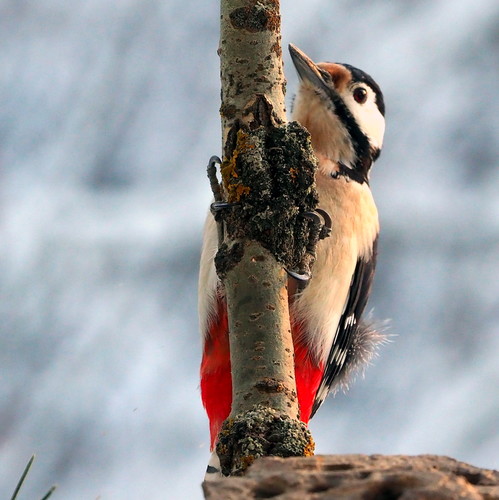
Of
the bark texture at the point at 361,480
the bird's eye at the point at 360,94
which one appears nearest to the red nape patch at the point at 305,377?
the bird's eye at the point at 360,94

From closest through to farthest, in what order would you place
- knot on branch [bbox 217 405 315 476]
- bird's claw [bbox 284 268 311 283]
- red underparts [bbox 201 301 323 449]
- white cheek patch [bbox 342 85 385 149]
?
knot on branch [bbox 217 405 315 476] < bird's claw [bbox 284 268 311 283] < red underparts [bbox 201 301 323 449] < white cheek patch [bbox 342 85 385 149]

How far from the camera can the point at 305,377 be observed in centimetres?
409

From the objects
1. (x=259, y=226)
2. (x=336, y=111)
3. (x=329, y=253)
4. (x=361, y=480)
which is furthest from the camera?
(x=336, y=111)

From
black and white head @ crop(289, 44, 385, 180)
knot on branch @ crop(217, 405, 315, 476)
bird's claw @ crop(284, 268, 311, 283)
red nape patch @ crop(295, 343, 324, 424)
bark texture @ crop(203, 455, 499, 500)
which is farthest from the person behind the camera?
black and white head @ crop(289, 44, 385, 180)

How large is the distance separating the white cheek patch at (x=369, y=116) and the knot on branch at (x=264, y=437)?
97.6 inches

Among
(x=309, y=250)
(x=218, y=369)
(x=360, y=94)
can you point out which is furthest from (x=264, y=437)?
(x=360, y=94)

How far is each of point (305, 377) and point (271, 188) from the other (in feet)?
6.15

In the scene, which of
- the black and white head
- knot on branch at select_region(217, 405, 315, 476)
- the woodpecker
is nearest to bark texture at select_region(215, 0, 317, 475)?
knot on branch at select_region(217, 405, 315, 476)

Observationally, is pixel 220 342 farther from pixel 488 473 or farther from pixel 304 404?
pixel 488 473

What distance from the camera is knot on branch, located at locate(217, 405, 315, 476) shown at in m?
2.01

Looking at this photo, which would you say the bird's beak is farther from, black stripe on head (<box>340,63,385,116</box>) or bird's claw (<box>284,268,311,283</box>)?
bird's claw (<box>284,268,311,283</box>)

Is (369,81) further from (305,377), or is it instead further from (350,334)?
(305,377)

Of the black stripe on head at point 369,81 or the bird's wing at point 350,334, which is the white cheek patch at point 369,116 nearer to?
the black stripe on head at point 369,81

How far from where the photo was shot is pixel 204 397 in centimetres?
396
